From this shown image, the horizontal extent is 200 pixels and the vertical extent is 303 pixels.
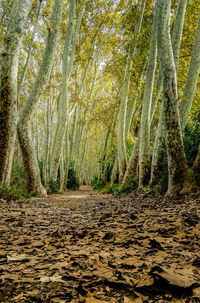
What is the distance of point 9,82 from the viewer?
4.84m

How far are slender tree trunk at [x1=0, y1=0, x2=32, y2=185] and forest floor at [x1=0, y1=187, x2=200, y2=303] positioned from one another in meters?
2.59

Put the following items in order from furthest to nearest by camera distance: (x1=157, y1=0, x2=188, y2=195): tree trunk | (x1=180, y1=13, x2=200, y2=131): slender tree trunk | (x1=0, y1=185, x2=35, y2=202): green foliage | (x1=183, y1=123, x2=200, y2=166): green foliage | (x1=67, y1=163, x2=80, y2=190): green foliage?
(x1=67, y1=163, x2=80, y2=190): green foliage
(x1=180, y1=13, x2=200, y2=131): slender tree trunk
(x1=183, y1=123, x2=200, y2=166): green foliage
(x1=0, y1=185, x2=35, y2=202): green foliage
(x1=157, y1=0, x2=188, y2=195): tree trunk

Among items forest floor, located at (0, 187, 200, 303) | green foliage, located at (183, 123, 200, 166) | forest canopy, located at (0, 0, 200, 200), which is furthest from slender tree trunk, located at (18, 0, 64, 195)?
green foliage, located at (183, 123, 200, 166)

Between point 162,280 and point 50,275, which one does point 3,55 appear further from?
point 162,280

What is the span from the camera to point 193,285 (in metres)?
1.09

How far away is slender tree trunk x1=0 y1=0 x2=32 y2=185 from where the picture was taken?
4.64m

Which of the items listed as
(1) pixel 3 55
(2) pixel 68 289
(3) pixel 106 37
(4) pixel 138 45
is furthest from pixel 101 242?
(3) pixel 106 37

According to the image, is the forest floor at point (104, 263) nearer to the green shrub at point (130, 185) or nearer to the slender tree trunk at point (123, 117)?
the green shrub at point (130, 185)

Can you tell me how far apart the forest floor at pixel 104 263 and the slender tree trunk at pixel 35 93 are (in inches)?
159

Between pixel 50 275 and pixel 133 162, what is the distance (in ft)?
22.9

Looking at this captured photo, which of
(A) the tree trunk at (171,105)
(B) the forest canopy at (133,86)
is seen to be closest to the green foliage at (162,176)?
(B) the forest canopy at (133,86)

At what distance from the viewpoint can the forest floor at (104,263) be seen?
42.7 inches

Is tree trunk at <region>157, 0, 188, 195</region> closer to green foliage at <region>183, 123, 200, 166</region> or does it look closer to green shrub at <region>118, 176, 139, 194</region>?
green foliage at <region>183, 123, 200, 166</region>

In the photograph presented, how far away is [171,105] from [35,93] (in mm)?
4135
